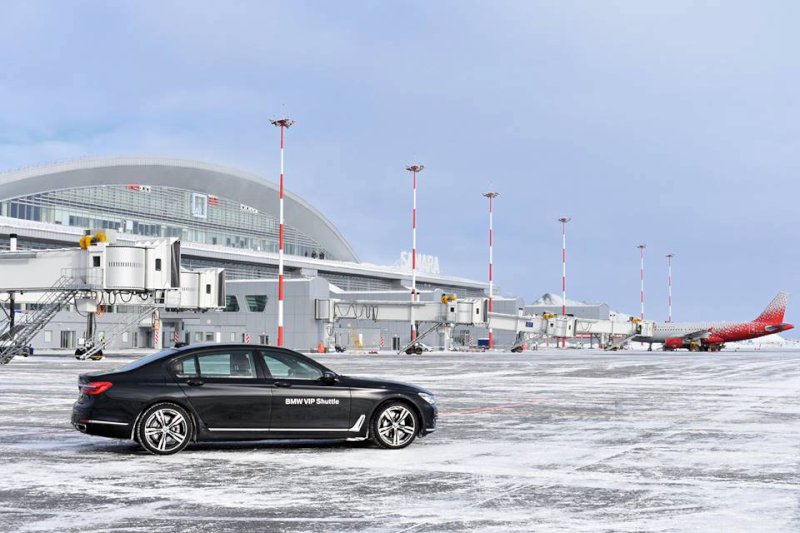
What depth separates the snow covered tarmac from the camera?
27.8 feet

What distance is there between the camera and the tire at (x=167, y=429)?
1288 cm

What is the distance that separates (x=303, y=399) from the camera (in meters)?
13.2

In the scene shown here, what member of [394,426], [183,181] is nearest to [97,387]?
[394,426]

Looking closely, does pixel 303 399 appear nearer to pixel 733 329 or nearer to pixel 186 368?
pixel 186 368

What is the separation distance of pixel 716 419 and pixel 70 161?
97172mm

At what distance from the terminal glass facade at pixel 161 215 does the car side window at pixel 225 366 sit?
90.6m

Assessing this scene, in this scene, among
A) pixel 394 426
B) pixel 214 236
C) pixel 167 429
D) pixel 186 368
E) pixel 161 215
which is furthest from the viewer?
pixel 214 236

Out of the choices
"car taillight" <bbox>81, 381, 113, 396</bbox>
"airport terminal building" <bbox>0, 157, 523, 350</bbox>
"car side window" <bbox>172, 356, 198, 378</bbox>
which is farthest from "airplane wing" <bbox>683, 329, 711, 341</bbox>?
"car taillight" <bbox>81, 381, 113, 396</bbox>

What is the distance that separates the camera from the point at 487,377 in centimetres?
3466

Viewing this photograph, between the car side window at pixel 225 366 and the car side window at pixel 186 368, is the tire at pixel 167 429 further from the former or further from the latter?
the car side window at pixel 225 366

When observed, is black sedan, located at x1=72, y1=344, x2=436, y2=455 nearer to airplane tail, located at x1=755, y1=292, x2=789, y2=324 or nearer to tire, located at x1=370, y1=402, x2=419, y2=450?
tire, located at x1=370, y1=402, x2=419, y2=450

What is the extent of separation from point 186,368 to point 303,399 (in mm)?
1715

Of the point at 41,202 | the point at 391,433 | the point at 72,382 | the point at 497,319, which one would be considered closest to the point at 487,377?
the point at 72,382

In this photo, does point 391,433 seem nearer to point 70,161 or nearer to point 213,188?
point 70,161
